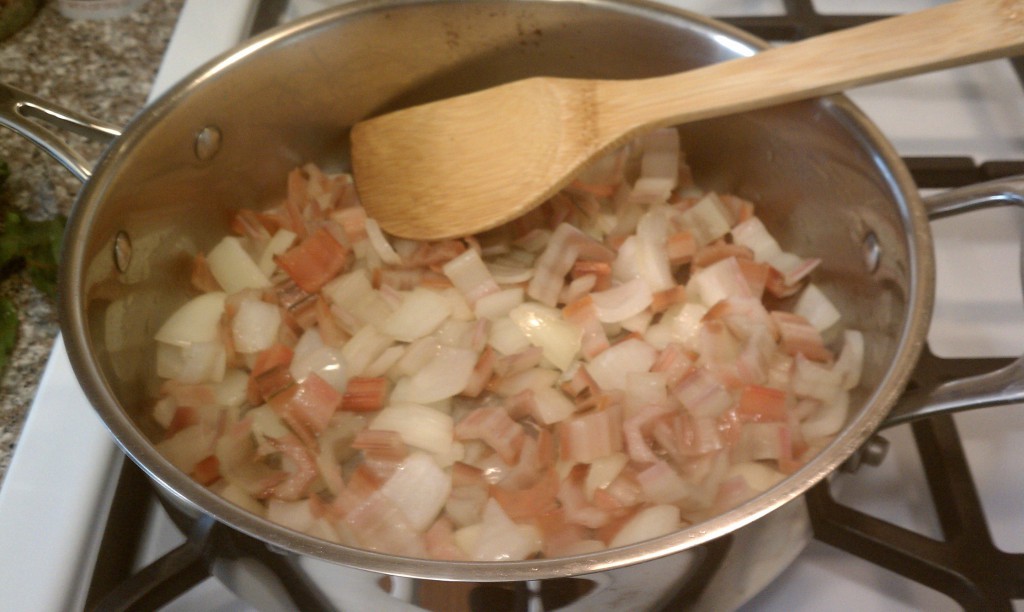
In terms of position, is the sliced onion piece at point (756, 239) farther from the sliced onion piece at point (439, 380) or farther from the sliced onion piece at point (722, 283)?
the sliced onion piece at point (439, 380)

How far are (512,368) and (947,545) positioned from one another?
448mm

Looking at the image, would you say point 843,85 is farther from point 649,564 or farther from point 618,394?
point 649,564

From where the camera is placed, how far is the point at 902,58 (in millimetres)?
823

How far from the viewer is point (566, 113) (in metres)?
0.94

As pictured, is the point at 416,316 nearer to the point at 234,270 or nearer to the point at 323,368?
the point at 323,368

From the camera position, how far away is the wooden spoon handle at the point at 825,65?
2.61ft

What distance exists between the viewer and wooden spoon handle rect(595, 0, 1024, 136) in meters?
0.80

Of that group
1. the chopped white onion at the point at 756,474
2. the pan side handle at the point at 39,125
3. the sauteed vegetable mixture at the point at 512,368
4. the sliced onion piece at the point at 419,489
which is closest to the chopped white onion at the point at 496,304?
the sauteed vegetable mixture at the point at 512,368

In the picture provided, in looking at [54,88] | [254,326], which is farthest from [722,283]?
[54,88]

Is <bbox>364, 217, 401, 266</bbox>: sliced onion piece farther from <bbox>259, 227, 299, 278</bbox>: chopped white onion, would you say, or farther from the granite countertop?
the granite countertop

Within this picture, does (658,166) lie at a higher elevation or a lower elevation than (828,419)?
higher

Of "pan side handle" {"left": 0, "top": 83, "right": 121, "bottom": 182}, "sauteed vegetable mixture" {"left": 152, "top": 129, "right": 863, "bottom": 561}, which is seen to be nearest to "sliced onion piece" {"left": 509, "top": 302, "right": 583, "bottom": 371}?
"sauteed vegetable mixture" {"left": 152, "top": 129, "right": 863, "bottom": 561}

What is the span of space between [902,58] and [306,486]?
72 centimetres

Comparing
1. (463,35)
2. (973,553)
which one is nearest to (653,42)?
(463,35)
